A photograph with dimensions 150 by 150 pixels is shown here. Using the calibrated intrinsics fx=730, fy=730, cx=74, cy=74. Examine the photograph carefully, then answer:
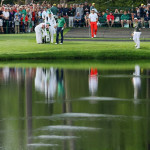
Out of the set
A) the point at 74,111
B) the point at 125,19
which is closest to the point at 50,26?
the point at 125,19

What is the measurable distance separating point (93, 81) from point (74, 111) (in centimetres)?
685

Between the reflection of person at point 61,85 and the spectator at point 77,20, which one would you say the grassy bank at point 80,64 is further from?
the spectator at point 77,20

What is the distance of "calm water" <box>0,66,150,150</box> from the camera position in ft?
39.1

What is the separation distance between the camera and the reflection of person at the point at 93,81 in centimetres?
1995

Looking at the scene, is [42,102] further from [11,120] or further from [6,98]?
[11,120]

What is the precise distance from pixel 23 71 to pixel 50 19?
13711 millimetres

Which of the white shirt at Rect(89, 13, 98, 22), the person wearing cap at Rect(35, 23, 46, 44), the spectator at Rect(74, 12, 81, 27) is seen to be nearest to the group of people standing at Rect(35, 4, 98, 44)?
the person wearing cap at Rect(35, 23, 46, 44)

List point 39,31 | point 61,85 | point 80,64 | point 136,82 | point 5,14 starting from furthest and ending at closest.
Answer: point 5,14
point 39,31
point 80,64
point 136,82
point 61,85

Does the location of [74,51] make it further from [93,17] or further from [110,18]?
[110,18]

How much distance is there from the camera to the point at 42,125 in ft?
44.6

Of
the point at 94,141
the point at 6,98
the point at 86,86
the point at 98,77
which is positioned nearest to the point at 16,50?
the point at 98,77

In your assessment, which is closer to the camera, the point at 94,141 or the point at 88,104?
the point at 94,141

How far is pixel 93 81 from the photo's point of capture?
74.0 ft

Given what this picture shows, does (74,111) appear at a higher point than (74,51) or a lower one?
higher
